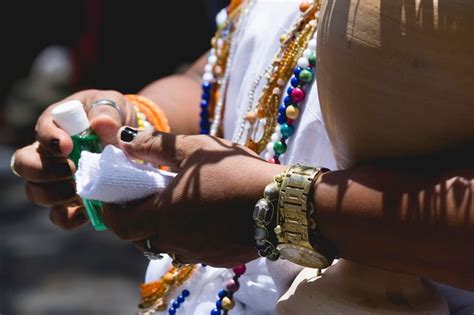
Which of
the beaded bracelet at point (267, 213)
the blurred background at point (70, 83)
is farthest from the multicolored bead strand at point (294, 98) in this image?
the blurred background at point (70, 83)

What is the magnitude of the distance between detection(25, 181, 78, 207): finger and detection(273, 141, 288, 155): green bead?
1.12ft

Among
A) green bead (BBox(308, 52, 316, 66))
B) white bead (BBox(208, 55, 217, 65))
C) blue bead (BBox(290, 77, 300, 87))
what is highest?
green bead (BBox(308, 52, 316, 66))

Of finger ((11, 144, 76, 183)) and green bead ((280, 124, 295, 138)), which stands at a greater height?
green bead ((280, 124, 295, 138))

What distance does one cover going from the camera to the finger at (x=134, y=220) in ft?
3.18

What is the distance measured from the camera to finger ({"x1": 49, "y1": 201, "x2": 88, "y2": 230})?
1.36 metres

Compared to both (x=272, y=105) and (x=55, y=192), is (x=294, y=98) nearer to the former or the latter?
(x=272, y=105)

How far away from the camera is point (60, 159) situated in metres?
1.28

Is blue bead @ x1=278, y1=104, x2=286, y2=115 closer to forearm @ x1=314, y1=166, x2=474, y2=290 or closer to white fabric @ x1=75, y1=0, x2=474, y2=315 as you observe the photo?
white fabric @ x1=75, y1=0, x2=474, y2=315

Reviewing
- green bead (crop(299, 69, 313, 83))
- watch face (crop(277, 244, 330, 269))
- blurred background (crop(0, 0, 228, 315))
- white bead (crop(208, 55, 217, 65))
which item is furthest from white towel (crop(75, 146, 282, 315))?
blurred background (crop(0, 0, 228, 315))

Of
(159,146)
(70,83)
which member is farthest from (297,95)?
(70,83)

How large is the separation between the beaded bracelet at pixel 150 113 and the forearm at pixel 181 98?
0.09ft

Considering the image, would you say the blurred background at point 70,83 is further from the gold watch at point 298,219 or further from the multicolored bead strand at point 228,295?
the gold watch at point 298,219

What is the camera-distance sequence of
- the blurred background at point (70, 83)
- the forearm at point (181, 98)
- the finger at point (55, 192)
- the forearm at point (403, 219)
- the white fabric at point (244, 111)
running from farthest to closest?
1. the blurred background at point (70, 83)
2. the forearm at point (181, 98)
3. the finger at point (55, 192)
4. the white fabric at point (244, 111)
5. the forearm at point (403, 219)

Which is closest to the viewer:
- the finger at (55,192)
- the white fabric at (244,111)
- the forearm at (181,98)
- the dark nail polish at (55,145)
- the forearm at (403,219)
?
the forearm at (403,219)
